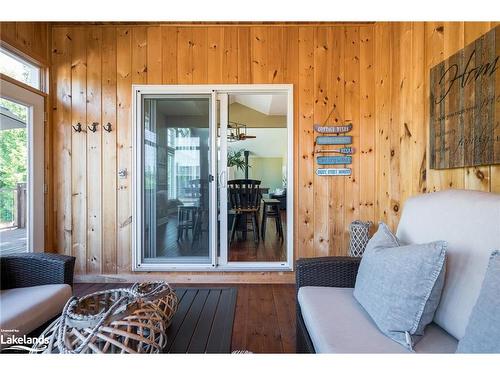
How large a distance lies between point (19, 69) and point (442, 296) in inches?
140

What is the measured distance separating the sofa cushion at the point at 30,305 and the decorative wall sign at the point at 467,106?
2.36 m

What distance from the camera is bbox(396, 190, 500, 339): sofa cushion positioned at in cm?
96

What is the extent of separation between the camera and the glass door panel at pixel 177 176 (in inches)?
111

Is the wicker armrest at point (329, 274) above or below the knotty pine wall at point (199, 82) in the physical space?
below

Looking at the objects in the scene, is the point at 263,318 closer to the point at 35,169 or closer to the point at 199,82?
the point at 199,82

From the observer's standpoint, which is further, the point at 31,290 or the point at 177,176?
the point at 177,176

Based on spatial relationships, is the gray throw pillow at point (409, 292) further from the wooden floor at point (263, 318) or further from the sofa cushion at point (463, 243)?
Result: the wooden floor at point (263, 318)

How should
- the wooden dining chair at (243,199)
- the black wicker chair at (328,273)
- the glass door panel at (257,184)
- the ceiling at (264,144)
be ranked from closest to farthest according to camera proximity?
1. the black wicker chair at (328,273)
2. the glass door panel at (257,184)
3. the wooden dining chair at (243,199)
4. the ceiling at (264,144)

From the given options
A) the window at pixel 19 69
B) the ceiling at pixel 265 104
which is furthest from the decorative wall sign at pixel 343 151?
the window at pixel 19 69

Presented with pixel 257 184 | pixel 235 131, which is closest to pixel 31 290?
pixel 257 184

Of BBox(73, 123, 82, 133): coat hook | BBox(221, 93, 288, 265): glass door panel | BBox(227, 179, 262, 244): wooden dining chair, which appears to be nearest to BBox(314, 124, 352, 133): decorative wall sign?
BBox(221, 93, 288, 265): glass door panel

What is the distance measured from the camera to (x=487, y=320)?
76 centimetres

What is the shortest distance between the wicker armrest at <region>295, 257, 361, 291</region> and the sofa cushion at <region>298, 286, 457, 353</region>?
5.8 inches
